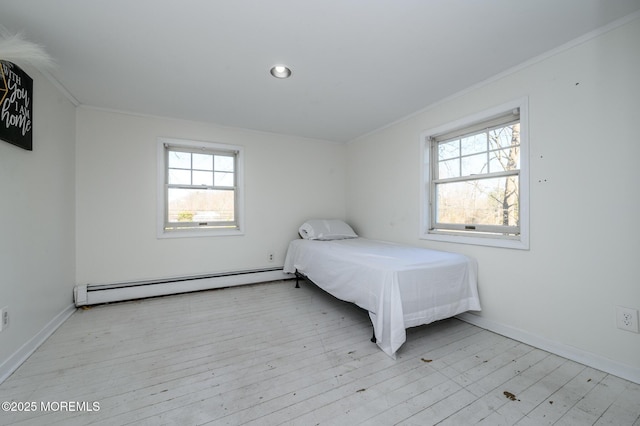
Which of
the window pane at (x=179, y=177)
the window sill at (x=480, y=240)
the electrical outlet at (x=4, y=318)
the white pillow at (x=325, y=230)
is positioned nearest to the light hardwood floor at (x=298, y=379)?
the electrical outlet at (x=4, y=318)

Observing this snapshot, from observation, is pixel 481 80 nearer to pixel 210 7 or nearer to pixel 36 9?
pixel 210 7

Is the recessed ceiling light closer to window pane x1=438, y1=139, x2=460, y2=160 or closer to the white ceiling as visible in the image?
the white ceiling

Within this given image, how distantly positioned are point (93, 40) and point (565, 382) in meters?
4.03

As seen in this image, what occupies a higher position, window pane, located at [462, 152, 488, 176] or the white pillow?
window pane, located at [462, 152, 488, 176]

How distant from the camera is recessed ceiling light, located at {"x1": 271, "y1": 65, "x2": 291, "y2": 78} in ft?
7.12

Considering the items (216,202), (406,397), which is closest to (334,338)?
(406,397)

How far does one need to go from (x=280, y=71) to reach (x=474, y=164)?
2167mm

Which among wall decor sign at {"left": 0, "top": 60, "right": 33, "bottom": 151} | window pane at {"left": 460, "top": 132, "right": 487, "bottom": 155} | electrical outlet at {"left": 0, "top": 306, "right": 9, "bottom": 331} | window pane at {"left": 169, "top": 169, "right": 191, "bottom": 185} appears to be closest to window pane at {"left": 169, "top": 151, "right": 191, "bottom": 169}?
window pane at {"left": 169, "top": 169, "right": 191, "bottom": 185}

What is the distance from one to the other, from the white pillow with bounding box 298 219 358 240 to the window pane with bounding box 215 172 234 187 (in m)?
1.29

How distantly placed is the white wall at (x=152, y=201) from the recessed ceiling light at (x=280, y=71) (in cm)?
163

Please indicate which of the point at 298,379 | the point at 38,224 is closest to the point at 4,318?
the point at 38,224

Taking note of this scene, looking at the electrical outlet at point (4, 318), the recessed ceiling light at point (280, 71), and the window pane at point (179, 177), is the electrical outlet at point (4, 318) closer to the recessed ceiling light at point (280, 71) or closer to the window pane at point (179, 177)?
the window pane at point (179, 177)

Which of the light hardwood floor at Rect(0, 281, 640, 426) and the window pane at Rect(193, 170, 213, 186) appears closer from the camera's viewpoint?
the light hardwood floor at Rect(0, 281, 640, 426)

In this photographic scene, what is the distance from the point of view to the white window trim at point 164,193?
3230 mm
